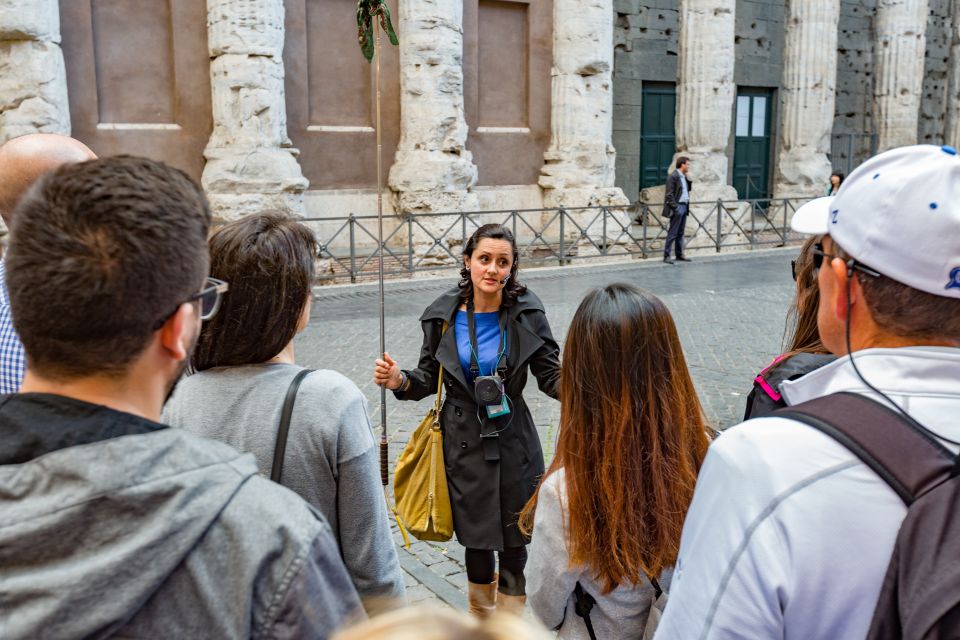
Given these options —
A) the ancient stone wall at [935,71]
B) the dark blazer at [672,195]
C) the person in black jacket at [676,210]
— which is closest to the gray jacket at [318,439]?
the person in black jacket at [676,210]

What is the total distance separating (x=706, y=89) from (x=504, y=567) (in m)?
13.9

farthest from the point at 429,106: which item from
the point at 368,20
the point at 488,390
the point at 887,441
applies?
the point at 887,441

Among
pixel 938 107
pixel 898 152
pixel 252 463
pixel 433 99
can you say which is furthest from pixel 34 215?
pixel 938 107

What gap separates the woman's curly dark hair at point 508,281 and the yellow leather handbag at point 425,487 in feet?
1.19

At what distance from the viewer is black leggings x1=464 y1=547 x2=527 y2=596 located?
304 centimetres

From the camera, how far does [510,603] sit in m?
3.02

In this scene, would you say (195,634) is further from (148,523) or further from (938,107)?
(938,107)

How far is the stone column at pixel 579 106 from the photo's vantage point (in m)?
13.8

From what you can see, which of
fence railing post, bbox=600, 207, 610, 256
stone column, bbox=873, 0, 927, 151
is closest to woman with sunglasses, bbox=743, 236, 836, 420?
fence railing post, bbox=600, 207, 610, 256

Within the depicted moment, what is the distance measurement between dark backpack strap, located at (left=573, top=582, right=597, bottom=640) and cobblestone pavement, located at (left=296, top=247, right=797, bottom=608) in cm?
137

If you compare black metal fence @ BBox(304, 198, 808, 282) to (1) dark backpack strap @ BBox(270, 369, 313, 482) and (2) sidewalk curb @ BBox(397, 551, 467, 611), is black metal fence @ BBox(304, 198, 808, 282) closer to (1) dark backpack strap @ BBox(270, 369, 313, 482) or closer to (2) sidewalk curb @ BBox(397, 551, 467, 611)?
(2) sidewalk curb @ BBox(397, 551, 467, 611)

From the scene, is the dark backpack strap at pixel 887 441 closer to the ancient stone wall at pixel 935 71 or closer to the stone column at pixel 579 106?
the stone column at pixel 579 106

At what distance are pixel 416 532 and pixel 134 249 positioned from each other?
6.81 ft

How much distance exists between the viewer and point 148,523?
97 centimetres
